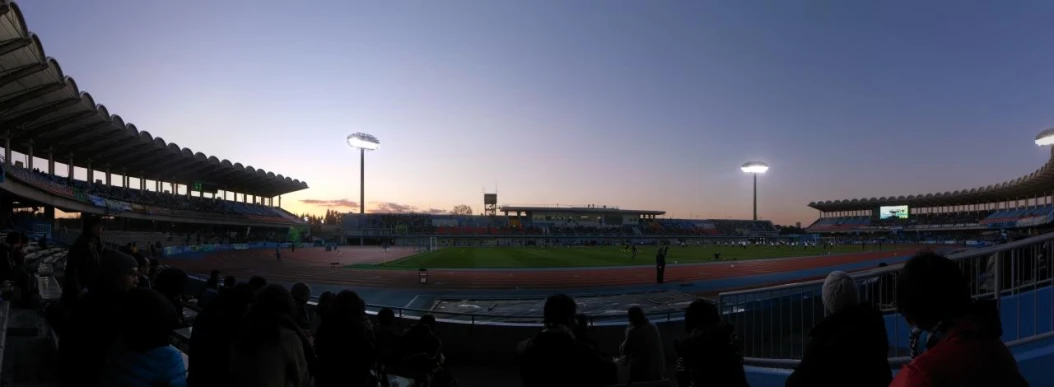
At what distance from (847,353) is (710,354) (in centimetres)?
117

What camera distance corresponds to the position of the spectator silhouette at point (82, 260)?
4504 millimetres

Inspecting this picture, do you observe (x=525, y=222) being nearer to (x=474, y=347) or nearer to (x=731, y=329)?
(x=474, y=347)

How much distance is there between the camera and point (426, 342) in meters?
4.82

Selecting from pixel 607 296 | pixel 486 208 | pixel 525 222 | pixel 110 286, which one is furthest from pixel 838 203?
pixel 110 286

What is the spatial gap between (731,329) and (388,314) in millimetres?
3823

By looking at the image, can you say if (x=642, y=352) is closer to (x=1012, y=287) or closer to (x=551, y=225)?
(x=1012, y=287)

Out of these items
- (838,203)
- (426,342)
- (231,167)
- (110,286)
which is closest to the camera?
(110,286)

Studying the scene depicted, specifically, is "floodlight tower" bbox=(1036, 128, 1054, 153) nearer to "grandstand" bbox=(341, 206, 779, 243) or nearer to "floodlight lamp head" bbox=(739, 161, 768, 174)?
"floodlight lamp head" bbox=(739, 161, 768, 174)

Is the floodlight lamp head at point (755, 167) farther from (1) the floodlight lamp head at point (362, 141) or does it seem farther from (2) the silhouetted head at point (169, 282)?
(2) the silhouetted head at point (169, 282)

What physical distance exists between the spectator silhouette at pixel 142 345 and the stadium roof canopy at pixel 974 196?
65459 mm

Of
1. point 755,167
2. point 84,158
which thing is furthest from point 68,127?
point 755,167

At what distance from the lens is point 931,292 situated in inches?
67.0

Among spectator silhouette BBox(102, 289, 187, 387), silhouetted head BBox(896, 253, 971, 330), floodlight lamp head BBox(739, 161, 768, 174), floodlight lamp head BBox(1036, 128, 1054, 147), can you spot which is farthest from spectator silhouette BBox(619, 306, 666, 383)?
floodlight lamp head BBox(739, 161, 768, 174)

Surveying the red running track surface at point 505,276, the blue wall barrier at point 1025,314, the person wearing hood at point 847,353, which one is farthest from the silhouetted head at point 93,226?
the red running track surface at point 505,276
